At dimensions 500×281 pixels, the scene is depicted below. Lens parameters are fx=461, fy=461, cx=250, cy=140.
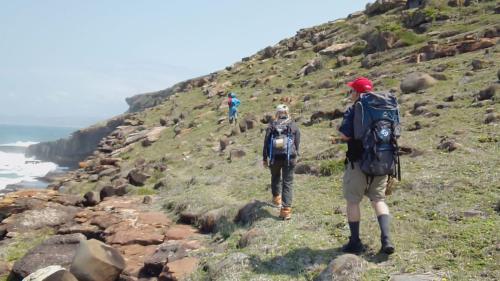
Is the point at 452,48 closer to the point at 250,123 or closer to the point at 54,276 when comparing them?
the point at 250,123

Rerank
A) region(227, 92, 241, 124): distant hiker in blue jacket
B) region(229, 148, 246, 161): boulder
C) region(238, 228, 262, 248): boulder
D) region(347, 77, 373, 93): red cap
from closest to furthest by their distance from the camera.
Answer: region(347, 77, 373, 93): red cap < region(238, 228, 262, 248): boulder < region(229, 148, 246, 161): boulder < region(227, 92, 241, 124): distant hiker in blue jacket

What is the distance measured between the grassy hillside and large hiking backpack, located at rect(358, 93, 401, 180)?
4.84 feet

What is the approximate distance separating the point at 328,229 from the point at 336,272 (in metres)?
2.20

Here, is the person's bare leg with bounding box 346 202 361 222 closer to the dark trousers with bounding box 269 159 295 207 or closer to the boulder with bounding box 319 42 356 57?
the dark trousers with bounding box 269 159 295 207

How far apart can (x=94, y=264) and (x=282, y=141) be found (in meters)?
4.64

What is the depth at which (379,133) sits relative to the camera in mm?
6887

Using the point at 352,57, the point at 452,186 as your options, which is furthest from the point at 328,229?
the point at 352,57

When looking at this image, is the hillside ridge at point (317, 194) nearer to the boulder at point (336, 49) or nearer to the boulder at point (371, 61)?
the boulder at point (371, 61)

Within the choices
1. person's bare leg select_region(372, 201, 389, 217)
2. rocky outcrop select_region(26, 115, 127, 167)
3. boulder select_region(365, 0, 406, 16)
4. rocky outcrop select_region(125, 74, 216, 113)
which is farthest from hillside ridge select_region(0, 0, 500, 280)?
rocky outcrop select_region(26, 115, 127, 167)

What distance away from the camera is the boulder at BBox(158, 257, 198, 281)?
8734 millimetres

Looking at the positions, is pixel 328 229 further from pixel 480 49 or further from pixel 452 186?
pixel 480 49

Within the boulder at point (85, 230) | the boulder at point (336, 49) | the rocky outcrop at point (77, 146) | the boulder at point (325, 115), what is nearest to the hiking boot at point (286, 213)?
the boulder at point (85, 230)

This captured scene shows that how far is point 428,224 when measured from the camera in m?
8.21

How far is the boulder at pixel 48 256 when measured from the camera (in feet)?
34.4
